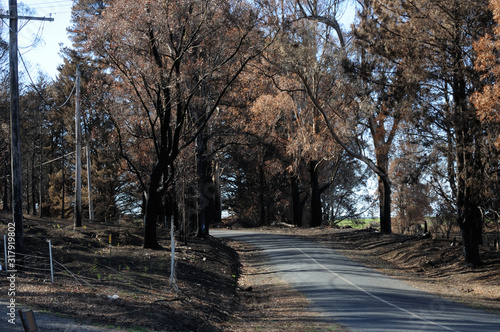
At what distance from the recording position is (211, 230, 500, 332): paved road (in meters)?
10.7

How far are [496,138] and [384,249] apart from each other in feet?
34.9

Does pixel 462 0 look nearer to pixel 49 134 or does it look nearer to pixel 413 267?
pixel 413 267

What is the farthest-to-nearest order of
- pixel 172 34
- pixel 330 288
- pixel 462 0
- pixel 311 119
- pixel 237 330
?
1. pixel 311 119
2. pixel 172 34
3. pixel 462 0
4. pixel 330 288
5. pixel 237 330

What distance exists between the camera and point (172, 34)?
18.4m

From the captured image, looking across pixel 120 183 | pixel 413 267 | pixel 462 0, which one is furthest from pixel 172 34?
pixel 120 183

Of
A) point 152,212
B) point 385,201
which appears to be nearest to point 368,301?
point 152,212

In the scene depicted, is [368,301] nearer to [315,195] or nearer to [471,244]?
[471,244]

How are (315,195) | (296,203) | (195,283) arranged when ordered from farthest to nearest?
(296,203) < (315,195) < (195,283)

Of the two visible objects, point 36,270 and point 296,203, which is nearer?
point 36,270

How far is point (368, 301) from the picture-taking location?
520 inches

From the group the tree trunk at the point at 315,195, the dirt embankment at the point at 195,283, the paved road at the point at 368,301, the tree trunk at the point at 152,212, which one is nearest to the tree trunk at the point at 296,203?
the tree trunk at the point at 315,195

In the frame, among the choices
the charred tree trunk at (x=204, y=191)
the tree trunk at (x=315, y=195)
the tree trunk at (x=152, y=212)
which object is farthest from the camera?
the tree trunk at (x=315, y=195)

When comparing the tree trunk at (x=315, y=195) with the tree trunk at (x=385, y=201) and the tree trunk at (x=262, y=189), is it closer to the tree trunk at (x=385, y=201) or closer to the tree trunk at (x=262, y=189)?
the tree trunk at (x=385, y=201)

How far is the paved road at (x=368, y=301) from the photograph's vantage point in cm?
1072
